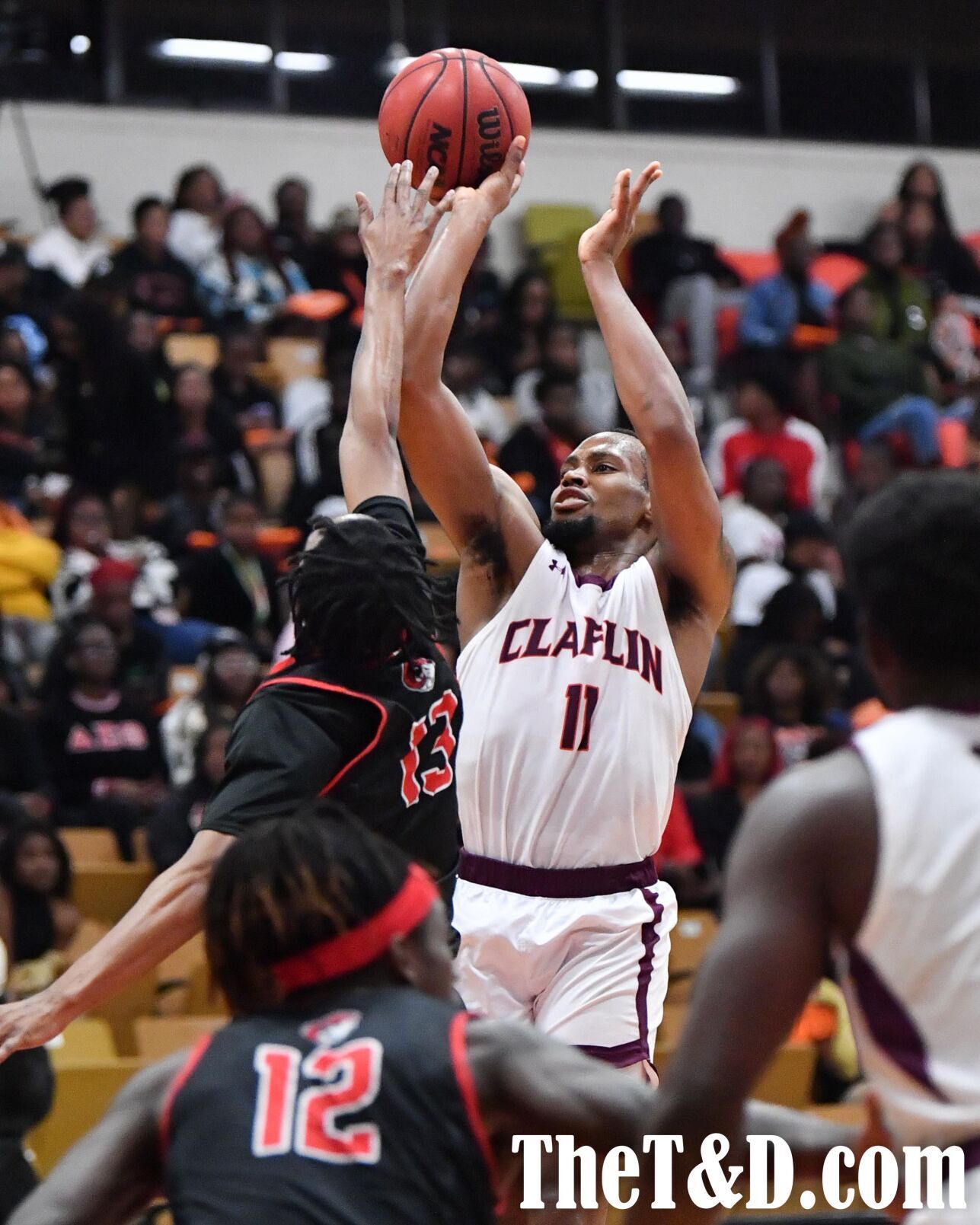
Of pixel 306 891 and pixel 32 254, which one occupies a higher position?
pixel 32 254

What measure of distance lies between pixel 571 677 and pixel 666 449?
0.56m

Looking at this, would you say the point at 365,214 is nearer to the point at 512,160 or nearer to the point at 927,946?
the point at 512,160

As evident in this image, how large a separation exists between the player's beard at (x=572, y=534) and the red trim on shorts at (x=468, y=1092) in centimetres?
250

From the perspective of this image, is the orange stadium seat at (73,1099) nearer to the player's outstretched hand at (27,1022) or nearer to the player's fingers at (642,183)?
the player's outstretched hand at (27,1022)

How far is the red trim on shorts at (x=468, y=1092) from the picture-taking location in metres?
2.42

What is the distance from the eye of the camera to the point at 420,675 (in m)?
3.94

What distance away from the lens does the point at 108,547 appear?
10.5 m

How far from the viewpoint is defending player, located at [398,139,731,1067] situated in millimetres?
4445

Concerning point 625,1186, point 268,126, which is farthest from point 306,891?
point 268,126

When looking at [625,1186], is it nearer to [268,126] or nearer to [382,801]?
[382,801]

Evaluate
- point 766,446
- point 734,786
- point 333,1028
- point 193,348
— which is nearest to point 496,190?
point 333,1028

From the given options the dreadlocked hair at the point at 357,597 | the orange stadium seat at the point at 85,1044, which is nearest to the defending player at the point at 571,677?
the dreadlocked hair at the point at 357,597

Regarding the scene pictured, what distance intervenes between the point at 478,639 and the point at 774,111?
43.0 feet

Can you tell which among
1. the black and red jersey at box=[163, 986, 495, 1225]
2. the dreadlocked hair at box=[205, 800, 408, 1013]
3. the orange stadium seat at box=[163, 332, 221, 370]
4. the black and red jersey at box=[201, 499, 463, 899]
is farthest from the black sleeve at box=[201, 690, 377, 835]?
the orange stadium seat at box=[163, 332, 221, 370]
